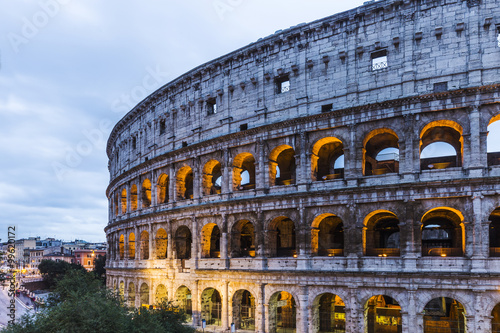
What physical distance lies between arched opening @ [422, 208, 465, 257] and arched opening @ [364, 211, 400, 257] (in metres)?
1.80

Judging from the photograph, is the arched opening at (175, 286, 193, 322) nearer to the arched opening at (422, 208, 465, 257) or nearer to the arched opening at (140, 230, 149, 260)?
the arched opening at (140, 230, 149, 260)

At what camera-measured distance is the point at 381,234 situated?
28656 mm

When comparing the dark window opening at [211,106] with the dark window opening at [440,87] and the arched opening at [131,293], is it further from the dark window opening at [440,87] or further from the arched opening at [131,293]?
the arched opening at [131,293]

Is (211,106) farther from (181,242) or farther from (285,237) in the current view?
(285,237)

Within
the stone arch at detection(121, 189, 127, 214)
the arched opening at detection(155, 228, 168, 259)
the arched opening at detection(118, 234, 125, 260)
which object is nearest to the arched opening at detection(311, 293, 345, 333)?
the arched opening at detection(155, 228, 168, 259)

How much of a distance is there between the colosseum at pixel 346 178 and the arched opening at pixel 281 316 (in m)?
0.11

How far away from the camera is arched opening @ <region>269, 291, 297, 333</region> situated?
2681cm

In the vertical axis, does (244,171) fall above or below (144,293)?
above

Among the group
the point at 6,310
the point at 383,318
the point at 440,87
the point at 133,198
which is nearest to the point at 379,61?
the point at 440,87

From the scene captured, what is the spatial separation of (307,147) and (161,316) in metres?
12.6

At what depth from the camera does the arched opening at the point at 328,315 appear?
2553cm

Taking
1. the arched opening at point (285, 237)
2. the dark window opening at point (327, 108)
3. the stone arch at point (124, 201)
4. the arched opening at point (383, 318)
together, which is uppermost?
the dark window opening at point (327, 108)

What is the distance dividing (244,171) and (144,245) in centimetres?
1136

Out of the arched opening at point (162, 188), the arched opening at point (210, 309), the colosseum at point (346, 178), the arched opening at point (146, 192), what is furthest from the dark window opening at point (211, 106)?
the arched opening at point (210, 309)
